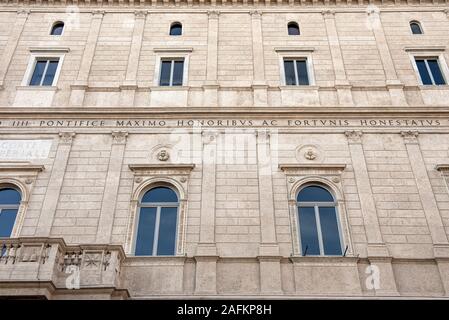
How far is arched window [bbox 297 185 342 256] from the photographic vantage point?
1460 cm

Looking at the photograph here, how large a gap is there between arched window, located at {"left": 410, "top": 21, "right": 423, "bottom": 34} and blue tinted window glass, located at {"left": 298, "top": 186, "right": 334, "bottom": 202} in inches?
380

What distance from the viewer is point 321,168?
52.9 ft

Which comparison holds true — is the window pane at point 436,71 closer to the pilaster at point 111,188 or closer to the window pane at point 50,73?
the pilaster at point 111,188

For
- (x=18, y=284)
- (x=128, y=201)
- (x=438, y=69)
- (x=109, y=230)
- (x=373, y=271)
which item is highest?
(x=438, y=69)

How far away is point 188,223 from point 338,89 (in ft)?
26.3

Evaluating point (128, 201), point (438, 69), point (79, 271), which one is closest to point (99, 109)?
point (128, 201)

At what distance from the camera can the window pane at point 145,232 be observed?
1461cm

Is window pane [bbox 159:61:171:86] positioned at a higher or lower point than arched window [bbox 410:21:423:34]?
lower

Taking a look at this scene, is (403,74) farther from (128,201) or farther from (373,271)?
(128,201)

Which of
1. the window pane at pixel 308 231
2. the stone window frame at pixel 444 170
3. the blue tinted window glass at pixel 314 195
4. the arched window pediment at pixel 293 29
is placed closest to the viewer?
the window pane at pixel 308 231

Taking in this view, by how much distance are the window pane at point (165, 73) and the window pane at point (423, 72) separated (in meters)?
10.1

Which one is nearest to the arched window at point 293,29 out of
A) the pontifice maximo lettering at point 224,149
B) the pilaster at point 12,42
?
the pontifice maximo lettering at point 224,149

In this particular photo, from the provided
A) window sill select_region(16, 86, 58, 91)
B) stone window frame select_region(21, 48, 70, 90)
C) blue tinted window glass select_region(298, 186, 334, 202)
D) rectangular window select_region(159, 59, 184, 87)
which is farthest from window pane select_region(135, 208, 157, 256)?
stone window frame select_region(21, 48, 70, 90)

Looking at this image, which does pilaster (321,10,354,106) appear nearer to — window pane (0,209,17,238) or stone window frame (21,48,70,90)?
stone window frame (21,48,70,90)
